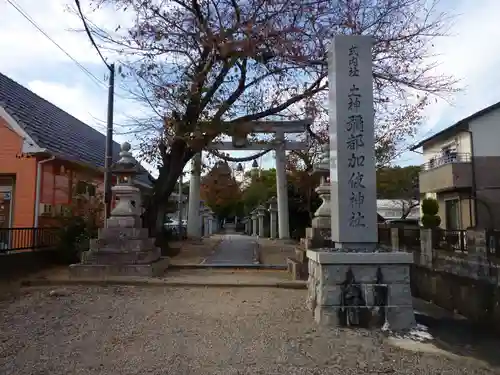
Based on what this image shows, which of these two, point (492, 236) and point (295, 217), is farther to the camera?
point (295, 217)

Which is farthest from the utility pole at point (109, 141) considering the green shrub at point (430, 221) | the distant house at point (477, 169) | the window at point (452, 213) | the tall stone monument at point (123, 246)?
the window at point (452, 213)

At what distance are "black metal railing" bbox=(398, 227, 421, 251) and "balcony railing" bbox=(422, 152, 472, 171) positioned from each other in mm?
10567

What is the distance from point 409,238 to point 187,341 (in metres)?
8.02

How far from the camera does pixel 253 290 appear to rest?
9.08 meters

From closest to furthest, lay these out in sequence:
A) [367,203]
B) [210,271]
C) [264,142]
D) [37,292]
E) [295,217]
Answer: [367,203]
[37,292]
[210,271]
[264,142]
[295,217]

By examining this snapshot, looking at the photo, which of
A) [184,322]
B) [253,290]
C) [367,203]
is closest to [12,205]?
[253,290]

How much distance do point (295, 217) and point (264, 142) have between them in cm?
1105

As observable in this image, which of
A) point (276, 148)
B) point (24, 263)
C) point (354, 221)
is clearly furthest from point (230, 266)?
point (276, 148)

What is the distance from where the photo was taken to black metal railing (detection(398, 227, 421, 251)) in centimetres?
1149

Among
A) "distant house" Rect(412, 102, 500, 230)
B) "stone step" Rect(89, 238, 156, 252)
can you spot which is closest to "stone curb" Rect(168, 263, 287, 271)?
"stone step" Rect(89, 238, 156, 252)

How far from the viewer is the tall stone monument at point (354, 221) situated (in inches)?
252

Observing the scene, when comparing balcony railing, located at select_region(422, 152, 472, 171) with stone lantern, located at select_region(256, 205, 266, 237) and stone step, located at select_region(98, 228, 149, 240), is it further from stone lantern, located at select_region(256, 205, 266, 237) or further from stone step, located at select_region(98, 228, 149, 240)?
stone step, located at select_region(98, 228, 149, 240)

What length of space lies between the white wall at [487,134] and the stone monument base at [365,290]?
54.9 ft

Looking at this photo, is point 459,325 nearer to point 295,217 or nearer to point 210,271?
point 210,271
